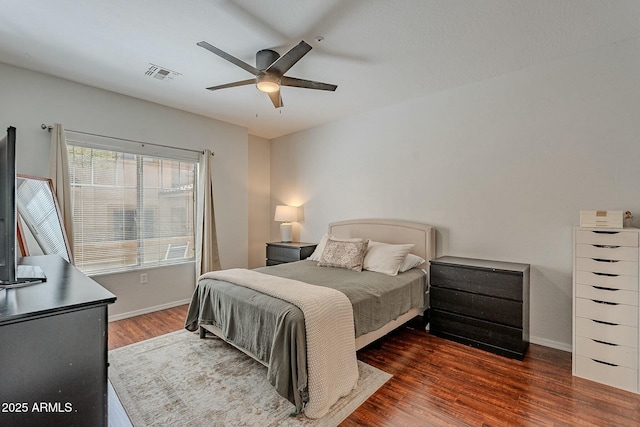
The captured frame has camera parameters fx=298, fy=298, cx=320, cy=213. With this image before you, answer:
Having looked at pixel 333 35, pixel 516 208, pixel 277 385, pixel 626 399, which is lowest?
pixel 626 399

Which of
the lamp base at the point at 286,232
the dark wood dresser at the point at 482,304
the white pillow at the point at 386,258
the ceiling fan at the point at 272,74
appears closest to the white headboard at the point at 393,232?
the white pillow at the point at 386,258

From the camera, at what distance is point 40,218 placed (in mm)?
3014

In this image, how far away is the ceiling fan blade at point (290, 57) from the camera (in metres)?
2.11

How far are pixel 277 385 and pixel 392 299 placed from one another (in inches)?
51.3

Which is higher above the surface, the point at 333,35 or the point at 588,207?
the point at 333,35

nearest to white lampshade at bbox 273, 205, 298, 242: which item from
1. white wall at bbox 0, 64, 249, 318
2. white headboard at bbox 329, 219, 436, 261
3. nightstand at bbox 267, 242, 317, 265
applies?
nightstand at bbox 267, 242, 317, 265

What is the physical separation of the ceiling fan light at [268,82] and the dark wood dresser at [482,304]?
2.34m

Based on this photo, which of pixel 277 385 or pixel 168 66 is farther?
pixel 168 66

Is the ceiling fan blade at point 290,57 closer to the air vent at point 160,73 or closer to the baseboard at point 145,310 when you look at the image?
the air vent at point 160,73

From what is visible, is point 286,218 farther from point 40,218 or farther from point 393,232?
point 40,218

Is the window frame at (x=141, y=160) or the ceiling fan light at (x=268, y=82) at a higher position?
the ceiling fan light at (x=268, y=82)

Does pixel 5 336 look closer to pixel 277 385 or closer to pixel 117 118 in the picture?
pixel 277 385

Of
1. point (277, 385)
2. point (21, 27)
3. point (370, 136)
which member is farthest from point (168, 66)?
point (277, 385)

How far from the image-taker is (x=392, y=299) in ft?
9.09
